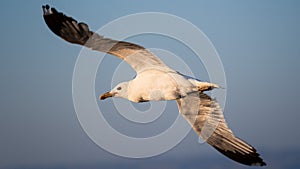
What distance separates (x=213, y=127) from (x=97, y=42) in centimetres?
391

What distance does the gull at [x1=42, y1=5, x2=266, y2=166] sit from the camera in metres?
16.1

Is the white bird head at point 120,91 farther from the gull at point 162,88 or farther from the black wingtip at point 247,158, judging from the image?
the black wingtip at point 247,158

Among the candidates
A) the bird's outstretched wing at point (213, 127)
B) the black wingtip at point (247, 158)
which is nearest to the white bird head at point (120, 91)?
the bird's outstretched wing at point (213, 127)

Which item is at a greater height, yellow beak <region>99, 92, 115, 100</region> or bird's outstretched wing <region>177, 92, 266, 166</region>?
yellow beak <region>99, 92, 115, 100</region>

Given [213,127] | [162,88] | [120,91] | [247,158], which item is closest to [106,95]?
[120,91]

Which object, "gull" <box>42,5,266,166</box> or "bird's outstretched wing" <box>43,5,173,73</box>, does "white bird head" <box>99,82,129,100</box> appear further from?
"bird's outstretched wing" <box>43,5,173,73</box>

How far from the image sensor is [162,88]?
1628cm

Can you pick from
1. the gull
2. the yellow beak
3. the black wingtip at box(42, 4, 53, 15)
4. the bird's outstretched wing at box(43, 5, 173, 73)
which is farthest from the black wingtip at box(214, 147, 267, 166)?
the black wingtip at box(42, 4, 53, 15)

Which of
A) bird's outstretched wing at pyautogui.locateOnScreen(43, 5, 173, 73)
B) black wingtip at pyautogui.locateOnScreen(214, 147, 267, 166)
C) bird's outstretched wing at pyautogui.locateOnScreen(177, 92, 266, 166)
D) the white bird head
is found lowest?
black wingtip at pyautogui.locateOnScreen(214, 147, 267, 166)

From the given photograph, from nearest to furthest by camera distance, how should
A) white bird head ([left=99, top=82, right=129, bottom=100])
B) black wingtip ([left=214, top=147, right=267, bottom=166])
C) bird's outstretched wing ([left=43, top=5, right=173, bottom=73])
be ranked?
1. bird's outstretched wing ([left=43, top=5, right=173, bottom=73])
2. white bird head ([left=99, top=82, right=129, bottom=100])
3. black wingtip ([left=214, top=147, right=267, bottom=166])

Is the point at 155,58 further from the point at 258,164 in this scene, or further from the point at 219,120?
the point at 258,164

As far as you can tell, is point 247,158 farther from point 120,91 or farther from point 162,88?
point 120,91

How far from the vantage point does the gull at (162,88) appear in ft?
52.9

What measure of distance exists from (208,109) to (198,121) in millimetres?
401
